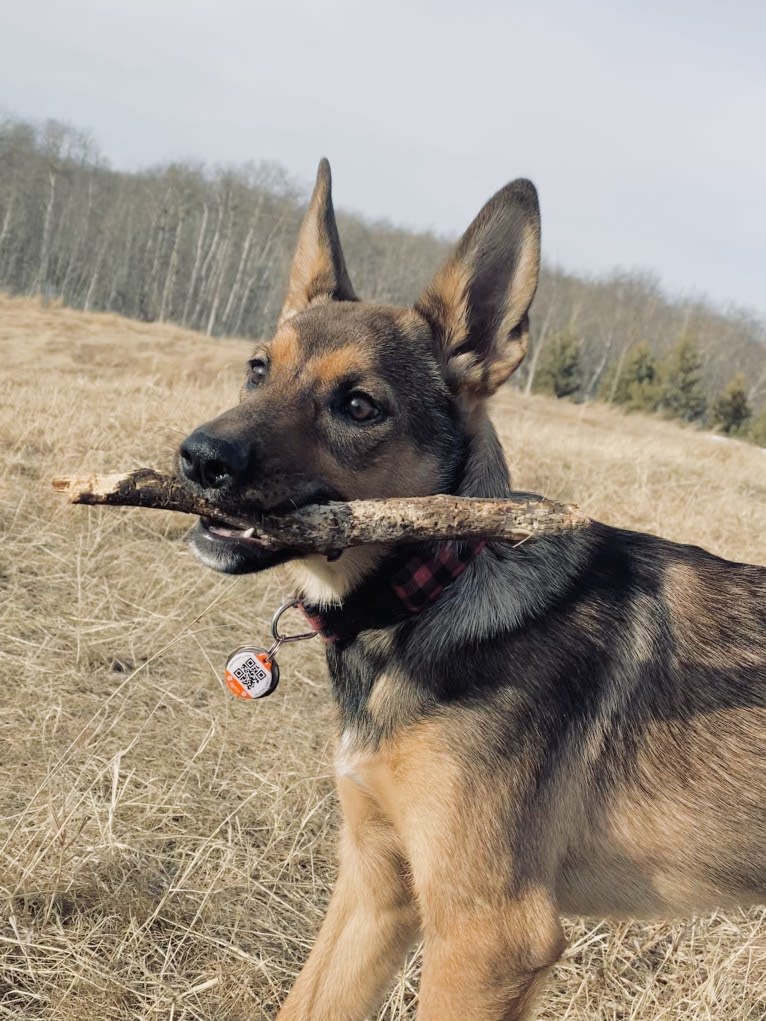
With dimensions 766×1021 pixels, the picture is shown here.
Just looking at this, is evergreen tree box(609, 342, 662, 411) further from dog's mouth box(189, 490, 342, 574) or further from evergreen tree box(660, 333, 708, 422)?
dog's mouth box(189, 490, 342, 574)

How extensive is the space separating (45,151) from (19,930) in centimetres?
9177

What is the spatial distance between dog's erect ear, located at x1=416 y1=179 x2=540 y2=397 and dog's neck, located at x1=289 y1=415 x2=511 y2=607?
231mm

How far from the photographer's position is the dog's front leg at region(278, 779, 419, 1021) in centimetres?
290

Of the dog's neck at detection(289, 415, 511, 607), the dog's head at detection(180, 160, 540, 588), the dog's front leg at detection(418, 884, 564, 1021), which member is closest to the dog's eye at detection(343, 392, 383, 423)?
the dog's head at detection(180, 160, 540, 588)

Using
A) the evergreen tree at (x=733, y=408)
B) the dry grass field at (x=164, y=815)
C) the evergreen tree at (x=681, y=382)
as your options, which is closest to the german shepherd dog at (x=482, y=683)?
the dry grass field at (x=164, y=815)

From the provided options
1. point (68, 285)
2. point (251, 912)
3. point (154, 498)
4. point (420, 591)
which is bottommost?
point (68, 285)

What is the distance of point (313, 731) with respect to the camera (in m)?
4.62

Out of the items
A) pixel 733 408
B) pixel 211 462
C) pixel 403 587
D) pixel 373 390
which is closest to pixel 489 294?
pixel 373 390

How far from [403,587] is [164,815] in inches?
72.0

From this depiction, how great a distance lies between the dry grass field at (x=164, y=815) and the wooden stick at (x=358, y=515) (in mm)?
1442

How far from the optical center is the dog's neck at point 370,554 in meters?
2.77

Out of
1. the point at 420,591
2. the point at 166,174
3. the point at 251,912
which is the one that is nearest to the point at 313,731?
the point at 251,912

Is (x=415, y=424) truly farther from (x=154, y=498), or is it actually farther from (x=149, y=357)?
(x=149, y=357)

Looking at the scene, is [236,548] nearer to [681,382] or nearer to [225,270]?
[681,382]
